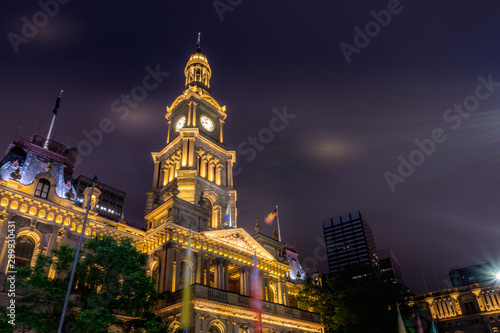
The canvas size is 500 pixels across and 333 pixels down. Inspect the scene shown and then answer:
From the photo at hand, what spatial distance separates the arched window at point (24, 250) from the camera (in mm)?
31125

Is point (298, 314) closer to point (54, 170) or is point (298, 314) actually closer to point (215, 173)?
point (215, 173)

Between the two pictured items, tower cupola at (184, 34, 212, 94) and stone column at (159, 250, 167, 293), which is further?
tower cupola at (184, 34, 212, 94)

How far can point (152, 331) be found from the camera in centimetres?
2469

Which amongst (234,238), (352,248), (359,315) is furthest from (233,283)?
(352,248)

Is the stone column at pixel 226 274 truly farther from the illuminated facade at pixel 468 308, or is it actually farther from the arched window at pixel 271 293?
the illuminated facade at pixel 468 308

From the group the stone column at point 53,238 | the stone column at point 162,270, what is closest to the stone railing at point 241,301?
the stone column at point 162,270

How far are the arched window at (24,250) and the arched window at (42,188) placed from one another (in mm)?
4304

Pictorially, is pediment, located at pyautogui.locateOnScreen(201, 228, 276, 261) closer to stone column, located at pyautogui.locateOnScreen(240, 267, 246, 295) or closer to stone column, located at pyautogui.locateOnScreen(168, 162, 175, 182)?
stone column, located at pyautogui.locateOnScreen(240, 267, 246, 295)

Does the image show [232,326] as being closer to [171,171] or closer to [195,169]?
[195,169]

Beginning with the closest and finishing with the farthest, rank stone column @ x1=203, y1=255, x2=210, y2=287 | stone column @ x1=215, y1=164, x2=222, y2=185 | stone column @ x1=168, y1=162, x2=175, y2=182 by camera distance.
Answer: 1. stone column @ x1=203, y1=255, x2=210, y2=287
2. stone column @ x1=168, y1=162, x2=175, y2=182
3. stone column @ x1=215, y1=164, x2=222, y2=185

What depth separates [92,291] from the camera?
24188mm

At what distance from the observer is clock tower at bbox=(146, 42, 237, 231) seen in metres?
43.9

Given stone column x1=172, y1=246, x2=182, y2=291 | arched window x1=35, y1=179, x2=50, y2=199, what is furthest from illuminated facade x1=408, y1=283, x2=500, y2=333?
arched window x1=35, y1=179, x2=50, y2=199

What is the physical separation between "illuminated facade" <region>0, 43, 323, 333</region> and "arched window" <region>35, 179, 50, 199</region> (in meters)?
0.09
